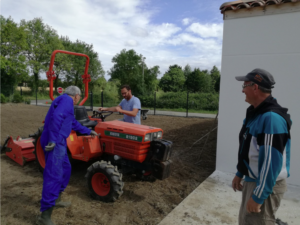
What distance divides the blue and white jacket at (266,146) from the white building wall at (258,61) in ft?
8.82

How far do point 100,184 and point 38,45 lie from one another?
30.6 metres

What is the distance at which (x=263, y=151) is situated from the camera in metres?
1.59

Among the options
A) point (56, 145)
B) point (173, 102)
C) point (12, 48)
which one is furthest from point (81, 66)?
point (56, 145)

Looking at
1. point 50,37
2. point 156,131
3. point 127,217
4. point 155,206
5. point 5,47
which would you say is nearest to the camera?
point 127,217

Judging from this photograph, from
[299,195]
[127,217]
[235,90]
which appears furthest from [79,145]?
[299,195]

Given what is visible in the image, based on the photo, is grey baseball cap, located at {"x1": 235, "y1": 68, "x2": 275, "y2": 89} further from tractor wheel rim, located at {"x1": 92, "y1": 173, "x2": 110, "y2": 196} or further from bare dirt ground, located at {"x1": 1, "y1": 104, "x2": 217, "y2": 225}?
tractor wheel rim, located at {"x1": 92, "y1": 173, "x2": 110, "y2": 196}

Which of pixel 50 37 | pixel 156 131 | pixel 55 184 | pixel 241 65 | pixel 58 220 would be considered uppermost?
pixel 50 37

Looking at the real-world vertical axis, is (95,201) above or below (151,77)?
below

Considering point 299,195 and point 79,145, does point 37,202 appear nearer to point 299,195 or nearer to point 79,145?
point 79,145

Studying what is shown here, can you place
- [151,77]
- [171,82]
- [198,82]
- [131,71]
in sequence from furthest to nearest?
[171,82] < [198,82] < [151,77] < [131,71]

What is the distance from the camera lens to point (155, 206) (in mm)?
3371

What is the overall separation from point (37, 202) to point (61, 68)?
33035 millimetres

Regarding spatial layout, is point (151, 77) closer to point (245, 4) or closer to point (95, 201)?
point (245, 4)

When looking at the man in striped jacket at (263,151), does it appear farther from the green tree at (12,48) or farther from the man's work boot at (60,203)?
the green tree at (12,48)
